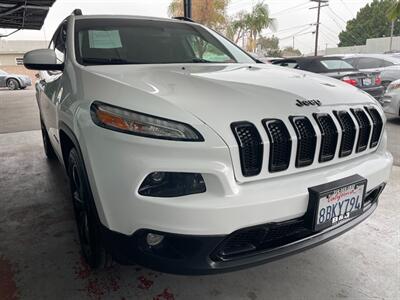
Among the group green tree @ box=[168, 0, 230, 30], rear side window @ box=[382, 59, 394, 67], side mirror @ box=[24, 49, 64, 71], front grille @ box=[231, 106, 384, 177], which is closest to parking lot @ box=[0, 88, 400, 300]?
front grille @ box=[231, 106, 384, 177]

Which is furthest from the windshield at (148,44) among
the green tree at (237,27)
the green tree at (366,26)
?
the green tree at (366,26)

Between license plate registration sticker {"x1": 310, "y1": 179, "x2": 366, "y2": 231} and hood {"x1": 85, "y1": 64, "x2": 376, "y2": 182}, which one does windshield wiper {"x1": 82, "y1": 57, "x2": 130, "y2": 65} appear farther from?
license plate registration sticker {"x1": 310, "y1": 179, "x2": 366, "y2": 231}

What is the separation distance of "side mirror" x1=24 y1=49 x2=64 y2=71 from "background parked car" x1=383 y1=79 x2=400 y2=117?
250 inches

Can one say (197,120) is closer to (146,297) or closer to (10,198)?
(146,297)

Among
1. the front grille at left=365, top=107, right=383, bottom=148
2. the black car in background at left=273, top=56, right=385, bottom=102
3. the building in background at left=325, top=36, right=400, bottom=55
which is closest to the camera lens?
the front grille at left=365, top=107, right=383, bottom=148

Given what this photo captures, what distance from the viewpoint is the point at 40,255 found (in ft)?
7.59

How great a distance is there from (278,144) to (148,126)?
57 centimetres

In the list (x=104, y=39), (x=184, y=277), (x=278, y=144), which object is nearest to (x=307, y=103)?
(x=278, y=144)

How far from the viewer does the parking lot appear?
197cm

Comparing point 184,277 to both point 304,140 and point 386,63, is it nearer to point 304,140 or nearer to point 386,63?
point 304,140

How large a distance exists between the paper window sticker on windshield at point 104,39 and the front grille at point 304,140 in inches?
59.0

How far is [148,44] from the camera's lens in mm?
2674

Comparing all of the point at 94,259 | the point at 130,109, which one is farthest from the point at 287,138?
the point at 94,259

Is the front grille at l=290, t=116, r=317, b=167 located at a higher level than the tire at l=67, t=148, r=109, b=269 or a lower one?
higher
